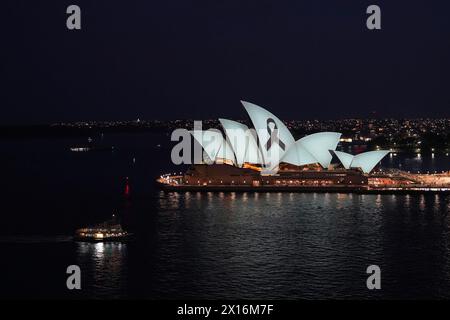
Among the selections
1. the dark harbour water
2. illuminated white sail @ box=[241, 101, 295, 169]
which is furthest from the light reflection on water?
illuminated white sail @ box=[241, 101, 295, 169]

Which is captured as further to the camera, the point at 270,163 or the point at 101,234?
the point at 270,163

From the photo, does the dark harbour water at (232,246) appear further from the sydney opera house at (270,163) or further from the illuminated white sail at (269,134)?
the illuminated white sail at (269,134)

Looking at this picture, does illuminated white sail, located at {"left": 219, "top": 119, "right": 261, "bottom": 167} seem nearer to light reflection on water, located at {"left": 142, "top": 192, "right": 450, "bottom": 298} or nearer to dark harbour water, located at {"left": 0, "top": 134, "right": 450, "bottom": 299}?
dark harbour water, located at {"left": 0, "top": 134, "right": 450, "bottom": 299}

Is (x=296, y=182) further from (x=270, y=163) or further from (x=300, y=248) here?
(x=300, y=248)

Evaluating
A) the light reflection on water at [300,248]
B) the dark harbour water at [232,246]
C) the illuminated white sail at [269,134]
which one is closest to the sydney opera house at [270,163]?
the illuminated white sail at [269,134]

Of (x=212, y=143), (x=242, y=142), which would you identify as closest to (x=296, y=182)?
(x=242, y=142)
